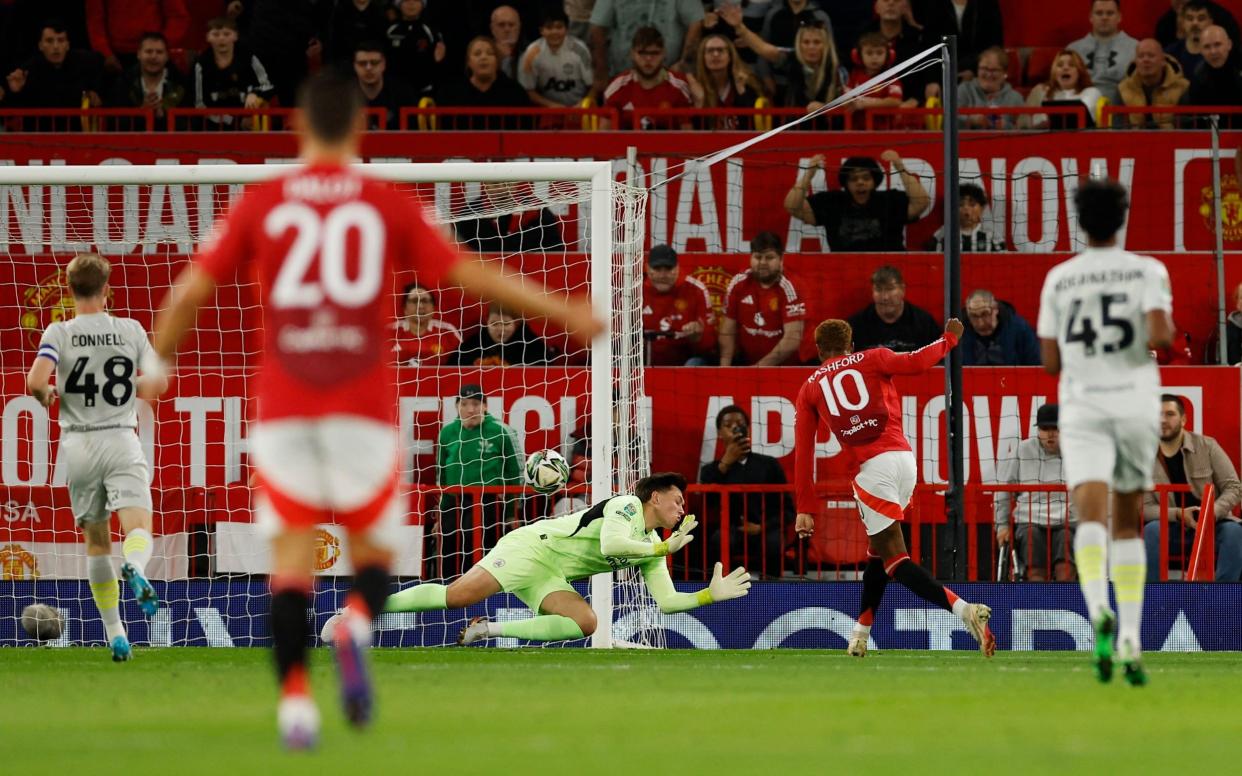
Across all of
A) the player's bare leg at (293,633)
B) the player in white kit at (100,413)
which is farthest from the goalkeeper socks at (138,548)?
the player's bare leg at (293,633)

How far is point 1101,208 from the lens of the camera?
7.79 m

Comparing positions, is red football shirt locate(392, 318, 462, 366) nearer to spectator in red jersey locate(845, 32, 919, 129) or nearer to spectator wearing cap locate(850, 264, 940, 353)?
spectator wearing cap locate(850, 264, 940, 353)

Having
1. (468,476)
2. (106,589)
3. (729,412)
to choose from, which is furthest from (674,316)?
(106,589)

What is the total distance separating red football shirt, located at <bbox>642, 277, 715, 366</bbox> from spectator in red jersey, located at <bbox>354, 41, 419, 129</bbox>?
11.1 ft

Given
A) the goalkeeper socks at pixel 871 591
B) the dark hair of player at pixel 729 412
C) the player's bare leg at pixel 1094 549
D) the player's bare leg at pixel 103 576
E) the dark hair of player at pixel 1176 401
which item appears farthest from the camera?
the dark hair of player at pixel 729 412

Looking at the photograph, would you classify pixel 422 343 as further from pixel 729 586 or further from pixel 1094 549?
pixel 1094 549

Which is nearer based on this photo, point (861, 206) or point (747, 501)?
point (747, 501)

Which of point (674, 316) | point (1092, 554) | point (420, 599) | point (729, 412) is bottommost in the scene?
point (420, 599)

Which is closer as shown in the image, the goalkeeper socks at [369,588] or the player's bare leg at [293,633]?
the player's bare leg at [293,633]

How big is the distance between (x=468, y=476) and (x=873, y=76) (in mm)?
6181

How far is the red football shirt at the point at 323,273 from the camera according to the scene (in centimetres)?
555

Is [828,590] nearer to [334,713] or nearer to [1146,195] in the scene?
[1146,195]

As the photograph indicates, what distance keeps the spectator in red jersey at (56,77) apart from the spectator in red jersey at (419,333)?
4784 mm

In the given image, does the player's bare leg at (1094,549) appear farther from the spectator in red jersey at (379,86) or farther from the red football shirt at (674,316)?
the spectator in red jersey at (379,86)
